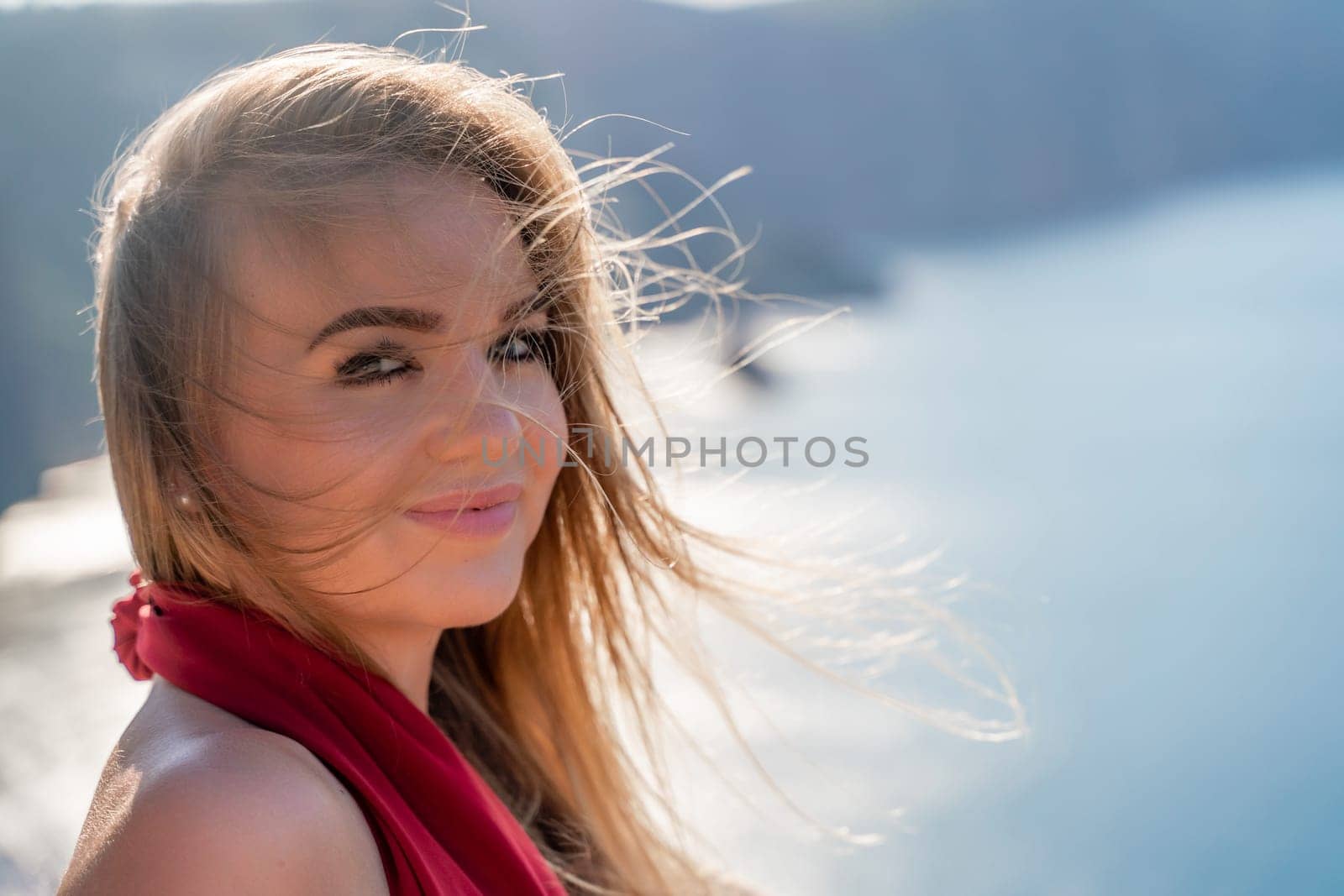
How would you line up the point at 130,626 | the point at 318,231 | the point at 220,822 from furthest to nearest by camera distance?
the point at 130,626 < the point at 318,231 < the point at 220,822

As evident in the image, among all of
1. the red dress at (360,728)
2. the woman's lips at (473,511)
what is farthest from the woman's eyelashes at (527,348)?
the red dress at (360,728)

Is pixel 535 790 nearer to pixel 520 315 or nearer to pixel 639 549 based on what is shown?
pixel 639 549

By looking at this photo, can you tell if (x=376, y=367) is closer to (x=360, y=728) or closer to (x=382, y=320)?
(x=382, y=320)

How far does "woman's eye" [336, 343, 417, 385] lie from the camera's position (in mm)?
856

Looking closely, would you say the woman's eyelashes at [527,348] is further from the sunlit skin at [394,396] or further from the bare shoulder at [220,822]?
the bare shoulder at [220,822]

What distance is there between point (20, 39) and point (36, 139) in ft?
0.61

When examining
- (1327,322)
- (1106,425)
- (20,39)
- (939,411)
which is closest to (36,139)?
(20,39)

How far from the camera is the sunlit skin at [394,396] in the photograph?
2.75 feet

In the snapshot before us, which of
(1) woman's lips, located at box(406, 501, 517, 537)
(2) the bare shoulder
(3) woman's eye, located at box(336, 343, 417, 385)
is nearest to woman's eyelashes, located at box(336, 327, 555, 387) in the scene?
(3) woman's eye, located at box(336, 343, 417, 385)

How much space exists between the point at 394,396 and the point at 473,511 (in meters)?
0.11

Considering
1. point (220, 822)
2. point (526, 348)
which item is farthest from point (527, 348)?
point (220, 822)

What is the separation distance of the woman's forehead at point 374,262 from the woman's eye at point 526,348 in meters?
0.05

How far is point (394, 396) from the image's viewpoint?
86 cm

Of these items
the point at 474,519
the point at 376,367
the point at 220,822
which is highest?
the point at 376,367
